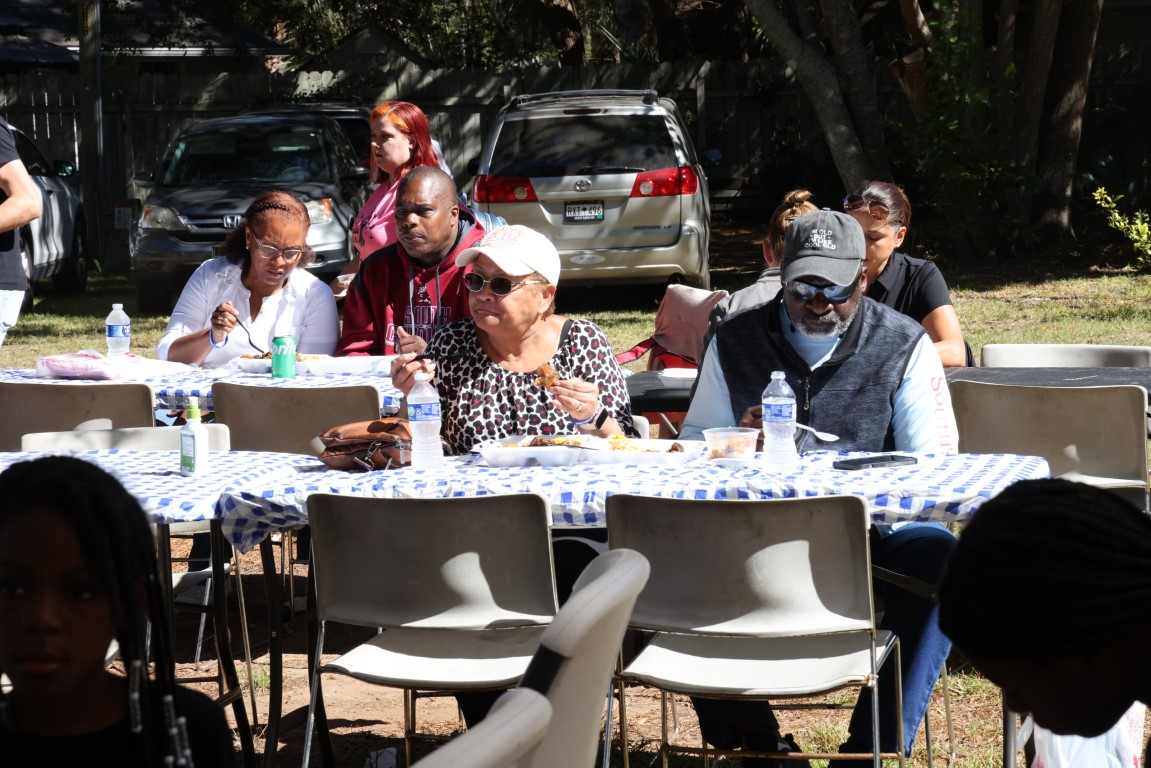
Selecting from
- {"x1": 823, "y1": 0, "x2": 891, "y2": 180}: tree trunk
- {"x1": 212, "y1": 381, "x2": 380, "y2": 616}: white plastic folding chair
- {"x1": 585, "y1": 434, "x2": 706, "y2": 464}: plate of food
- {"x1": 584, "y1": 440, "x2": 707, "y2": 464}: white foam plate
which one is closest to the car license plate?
{"x1": 823, "y1": 0, "x2": 891, "y2": 180}: tree trunk

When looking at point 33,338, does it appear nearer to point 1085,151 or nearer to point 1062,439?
point 1062,439

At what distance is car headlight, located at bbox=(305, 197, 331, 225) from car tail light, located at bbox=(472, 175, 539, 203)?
5.04 feet

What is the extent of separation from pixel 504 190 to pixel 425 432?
8.86 metres

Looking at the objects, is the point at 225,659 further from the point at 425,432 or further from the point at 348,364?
the point at 348,364

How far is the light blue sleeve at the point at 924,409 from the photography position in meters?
4.32

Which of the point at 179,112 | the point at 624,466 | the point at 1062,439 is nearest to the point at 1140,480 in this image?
the point at 1062,439

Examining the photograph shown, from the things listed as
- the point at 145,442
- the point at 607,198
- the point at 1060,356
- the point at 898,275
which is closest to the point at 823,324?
the point at 898,275

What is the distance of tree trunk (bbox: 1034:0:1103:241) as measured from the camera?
14945mm

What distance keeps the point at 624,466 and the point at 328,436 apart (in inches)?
33.9

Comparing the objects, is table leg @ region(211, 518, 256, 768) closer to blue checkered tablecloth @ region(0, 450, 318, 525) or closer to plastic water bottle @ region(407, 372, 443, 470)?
blue checkered tablecloth @ region(0, 450, 318, 525)

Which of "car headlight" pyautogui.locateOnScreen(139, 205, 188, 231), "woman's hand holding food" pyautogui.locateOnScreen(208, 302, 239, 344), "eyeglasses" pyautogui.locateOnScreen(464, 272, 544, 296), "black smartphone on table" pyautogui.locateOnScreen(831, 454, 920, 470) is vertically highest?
"car headlight" pyautogui.locateOnScreen(139, 205, 188, 231)

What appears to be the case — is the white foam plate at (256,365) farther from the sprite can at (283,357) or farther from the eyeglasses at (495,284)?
the eyeglasses at (495,284)

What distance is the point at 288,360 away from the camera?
5695mm

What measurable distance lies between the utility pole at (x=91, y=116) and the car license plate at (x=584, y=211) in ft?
24.0
